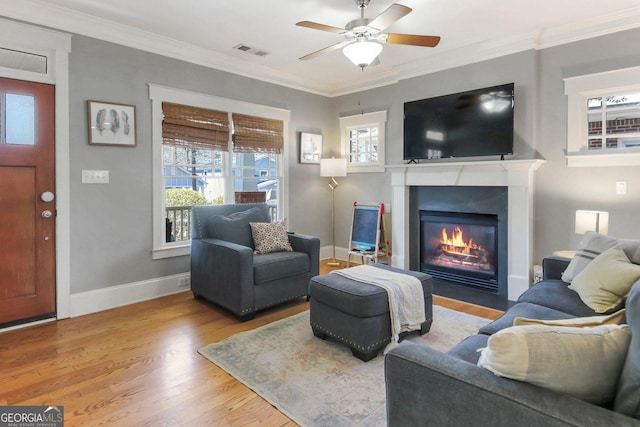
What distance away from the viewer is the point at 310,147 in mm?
5340

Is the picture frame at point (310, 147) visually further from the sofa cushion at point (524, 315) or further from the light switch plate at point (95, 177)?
the sofa cushion at point (524, 315)

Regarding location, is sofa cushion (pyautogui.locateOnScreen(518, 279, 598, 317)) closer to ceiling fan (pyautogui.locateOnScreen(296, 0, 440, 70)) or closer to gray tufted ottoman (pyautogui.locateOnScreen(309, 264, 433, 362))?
gray tufted ottoman (pyautogui.locateOnScreen(309, 264, 433, 362))

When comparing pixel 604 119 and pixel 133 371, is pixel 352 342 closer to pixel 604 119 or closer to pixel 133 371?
pixel 133 371

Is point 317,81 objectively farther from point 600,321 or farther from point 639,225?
point 600,321

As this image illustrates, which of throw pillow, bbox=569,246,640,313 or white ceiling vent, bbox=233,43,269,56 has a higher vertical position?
white ceiling vent, bbox=233,43,269,56

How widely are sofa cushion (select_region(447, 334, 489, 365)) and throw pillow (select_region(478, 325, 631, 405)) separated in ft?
1.61

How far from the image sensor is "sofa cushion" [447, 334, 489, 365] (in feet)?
4.91

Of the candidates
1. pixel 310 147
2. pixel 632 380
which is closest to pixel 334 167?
pixel 310 147

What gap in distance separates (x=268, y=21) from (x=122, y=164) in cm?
199

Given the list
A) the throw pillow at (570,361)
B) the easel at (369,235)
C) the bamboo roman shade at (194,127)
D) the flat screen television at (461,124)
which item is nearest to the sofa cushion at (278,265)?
the easel at (369,235)

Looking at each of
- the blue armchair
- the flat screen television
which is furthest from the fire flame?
the blue armchair

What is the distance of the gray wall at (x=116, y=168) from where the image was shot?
3.26 meters

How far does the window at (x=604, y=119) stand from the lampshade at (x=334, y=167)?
106 inches

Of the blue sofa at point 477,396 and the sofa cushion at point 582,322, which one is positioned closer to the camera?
the blue sofa at point 477,396
